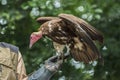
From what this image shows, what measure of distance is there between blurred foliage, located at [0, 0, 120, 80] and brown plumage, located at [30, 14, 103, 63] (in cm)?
233

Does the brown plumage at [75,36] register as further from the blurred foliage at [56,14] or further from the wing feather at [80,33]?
the blurred foliage at [56,14]

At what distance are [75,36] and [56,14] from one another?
237 centimetres

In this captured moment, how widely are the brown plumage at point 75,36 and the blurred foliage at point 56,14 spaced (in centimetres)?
233

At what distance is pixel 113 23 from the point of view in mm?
7035

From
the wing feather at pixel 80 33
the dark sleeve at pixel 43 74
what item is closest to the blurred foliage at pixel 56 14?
the dark sleeve at pixel 43 74

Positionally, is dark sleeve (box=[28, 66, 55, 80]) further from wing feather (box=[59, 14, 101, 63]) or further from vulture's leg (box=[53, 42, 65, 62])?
wing feather (box=[59, 14, 101, 63])

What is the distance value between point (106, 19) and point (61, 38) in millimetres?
3060

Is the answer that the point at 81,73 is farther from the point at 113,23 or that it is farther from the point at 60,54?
the point at 60,54

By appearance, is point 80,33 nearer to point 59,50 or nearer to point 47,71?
point 59,50

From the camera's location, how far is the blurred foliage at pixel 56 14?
644cm

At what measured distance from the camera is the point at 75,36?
3.96m

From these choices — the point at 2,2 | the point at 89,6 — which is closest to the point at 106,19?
the point at 89,6

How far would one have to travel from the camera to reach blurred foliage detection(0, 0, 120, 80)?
6441 millimetres

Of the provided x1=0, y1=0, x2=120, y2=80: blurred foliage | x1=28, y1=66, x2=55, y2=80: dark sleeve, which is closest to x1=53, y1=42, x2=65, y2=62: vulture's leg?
x1=28, y1=66, x2=55, y2=80: dark sleeve
